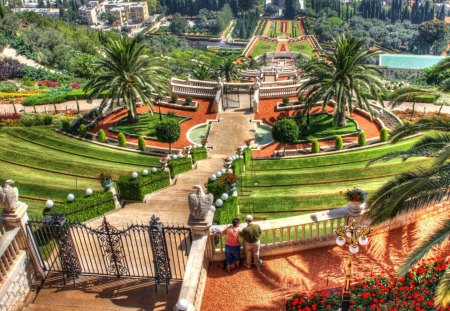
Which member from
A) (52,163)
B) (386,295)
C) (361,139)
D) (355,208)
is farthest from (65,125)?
(386,295)

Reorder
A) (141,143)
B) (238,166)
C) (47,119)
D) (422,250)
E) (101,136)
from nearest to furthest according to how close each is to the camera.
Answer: (422,250)
(238,166)
(141,143)
(101,136)
(47,119)

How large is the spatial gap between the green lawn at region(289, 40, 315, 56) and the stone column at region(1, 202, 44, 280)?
126 m

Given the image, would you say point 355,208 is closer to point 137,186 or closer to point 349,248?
point 349,248

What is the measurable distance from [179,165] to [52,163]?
889 cm

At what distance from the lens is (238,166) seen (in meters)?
28.5

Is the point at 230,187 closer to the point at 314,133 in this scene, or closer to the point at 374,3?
the point at 314,133

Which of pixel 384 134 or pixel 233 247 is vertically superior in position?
pixel 233 247

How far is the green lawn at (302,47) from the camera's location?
135488 millimetres

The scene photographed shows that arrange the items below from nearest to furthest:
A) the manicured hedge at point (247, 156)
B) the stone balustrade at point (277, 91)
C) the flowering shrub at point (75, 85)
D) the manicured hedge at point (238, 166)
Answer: the manicured hedge at point (238, 166) < the manicured hedge at point (247, 156) < the stone balustrade at point (277, 91) < the flowering shrub at point (75, 85)

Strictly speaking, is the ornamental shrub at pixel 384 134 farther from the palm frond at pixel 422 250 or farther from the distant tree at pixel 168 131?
the palm frond at pixel 422 250

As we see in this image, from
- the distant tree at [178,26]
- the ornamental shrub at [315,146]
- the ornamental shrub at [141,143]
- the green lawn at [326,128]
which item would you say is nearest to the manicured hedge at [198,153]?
the ornamental shrub at [141,143]

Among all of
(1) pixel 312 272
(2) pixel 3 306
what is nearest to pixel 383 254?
(1) pixel 312 272

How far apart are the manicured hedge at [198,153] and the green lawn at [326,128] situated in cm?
985

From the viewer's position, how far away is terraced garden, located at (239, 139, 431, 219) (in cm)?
2267
